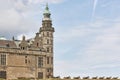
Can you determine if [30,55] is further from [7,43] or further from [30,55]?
[7,43]

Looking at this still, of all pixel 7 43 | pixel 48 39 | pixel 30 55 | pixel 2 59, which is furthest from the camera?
pixel 48 39

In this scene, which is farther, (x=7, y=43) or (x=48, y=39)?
(x=48, y=39)

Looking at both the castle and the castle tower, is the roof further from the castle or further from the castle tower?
the castle tower

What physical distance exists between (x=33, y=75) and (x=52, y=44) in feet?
37.8

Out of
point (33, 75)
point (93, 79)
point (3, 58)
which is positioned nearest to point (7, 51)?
point (3, 58)

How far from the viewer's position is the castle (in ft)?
374

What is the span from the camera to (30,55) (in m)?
118

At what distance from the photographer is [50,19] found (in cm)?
12331

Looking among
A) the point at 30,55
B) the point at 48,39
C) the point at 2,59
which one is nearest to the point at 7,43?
the point at 2,59

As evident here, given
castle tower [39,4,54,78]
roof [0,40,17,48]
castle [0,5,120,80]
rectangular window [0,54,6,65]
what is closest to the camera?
rectangular window [0,54,6,65]

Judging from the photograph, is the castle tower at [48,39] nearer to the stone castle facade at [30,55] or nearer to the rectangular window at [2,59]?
the stone castle facade at [30,55]

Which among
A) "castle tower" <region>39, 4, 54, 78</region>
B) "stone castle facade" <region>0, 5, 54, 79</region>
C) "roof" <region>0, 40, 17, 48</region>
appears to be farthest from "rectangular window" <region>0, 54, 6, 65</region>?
"castle tower" <region>39, 4, 54, 78</region>

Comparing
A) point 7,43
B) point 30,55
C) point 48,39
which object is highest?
point 48,39

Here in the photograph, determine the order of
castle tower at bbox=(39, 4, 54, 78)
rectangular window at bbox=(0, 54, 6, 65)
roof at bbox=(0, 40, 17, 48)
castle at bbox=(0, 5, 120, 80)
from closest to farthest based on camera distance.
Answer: rectangular window at bbox=(0, 54, 6, 65) → castle at bbox=(0, 5, 120, 80) → roof at bbox=(0, 40, 17, 48) → castle tower at bbox=(39, 4, 54, 78)
